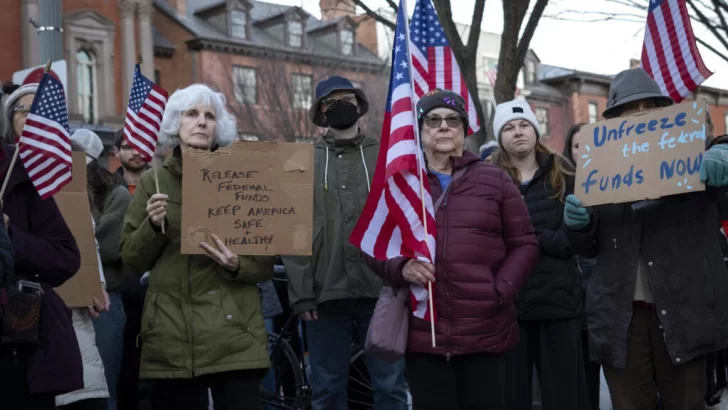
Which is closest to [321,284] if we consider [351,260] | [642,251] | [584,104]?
[351,260]

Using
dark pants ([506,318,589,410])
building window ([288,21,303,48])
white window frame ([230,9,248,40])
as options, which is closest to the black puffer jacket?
dark pants ([506,318,589,410])

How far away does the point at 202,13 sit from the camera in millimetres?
39594

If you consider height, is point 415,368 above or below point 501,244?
below

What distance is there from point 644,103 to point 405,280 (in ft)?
5.19

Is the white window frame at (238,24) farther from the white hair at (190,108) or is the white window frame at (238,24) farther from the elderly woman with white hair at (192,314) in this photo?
the elderly woman with white hair at (192,314)

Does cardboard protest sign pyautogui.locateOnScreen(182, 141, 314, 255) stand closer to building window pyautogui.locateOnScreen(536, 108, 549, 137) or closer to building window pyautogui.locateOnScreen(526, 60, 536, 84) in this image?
building window pyautogui.locateOnScreen(536, 108, 549, 137)

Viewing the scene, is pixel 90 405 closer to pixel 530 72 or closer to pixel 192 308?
pixel 192 308

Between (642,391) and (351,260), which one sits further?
(351,260)

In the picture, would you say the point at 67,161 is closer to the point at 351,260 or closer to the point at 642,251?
the point at 351,260

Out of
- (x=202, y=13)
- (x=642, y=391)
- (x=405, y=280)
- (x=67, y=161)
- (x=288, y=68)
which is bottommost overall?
(x=642, y=391)

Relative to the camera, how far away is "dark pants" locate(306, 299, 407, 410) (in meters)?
6.01

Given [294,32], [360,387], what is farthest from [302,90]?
[360,387]

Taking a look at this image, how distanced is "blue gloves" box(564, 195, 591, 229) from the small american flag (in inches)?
93.9

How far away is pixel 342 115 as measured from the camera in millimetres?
6188
